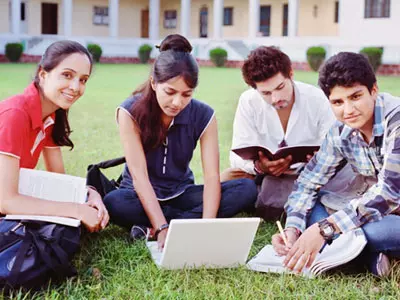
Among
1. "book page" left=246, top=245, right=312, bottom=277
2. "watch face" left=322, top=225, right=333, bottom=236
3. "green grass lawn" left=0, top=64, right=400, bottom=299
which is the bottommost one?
"green grass lawn" left=0, top=64, right=400, bottom=299

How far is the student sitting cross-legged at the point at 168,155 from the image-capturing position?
3100 millimetres

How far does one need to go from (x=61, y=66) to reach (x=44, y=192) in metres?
0.54

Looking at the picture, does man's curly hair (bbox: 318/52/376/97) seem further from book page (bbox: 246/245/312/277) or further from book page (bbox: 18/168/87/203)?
book page (bbox: 18/168/87/203)

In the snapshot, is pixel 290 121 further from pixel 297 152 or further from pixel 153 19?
pixel 153 19

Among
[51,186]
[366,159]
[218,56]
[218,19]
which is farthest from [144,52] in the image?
[366,159]

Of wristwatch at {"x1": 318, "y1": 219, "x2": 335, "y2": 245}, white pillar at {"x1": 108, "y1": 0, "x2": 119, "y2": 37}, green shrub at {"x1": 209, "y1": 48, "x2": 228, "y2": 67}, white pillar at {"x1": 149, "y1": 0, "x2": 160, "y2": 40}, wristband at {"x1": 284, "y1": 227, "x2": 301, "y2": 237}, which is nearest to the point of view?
wristwatch at {"x1": 318, "y1": 219, "x2": 335, "y2": 245}

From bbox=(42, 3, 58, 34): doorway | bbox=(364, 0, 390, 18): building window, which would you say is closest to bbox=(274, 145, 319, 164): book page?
bbox=(364, 0, 390, 18): building window

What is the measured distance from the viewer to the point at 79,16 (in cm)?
3150

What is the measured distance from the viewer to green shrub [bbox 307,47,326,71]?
20.7m

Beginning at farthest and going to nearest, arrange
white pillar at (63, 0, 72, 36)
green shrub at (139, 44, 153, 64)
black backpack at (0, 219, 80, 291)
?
white pillar at (63, 0, 72, 36) → green shrub at (139, 44, 153, 64) → black backpack at (0, 219, 80, 291)

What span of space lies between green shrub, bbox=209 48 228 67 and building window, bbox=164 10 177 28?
378 inches

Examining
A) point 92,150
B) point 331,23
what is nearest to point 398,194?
point 92,150

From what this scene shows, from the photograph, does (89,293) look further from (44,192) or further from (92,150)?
(92,150)

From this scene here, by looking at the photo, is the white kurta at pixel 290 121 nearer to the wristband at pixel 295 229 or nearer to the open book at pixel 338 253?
the wristband at pixel 295 229
